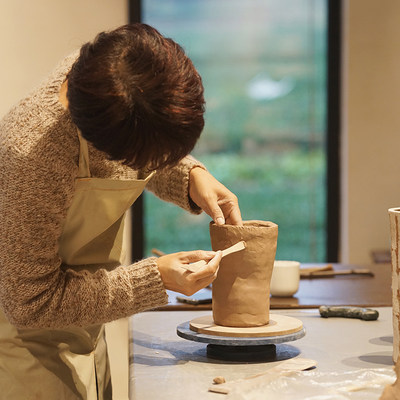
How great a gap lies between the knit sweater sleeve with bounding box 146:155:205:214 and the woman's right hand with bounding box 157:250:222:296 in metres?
0.37

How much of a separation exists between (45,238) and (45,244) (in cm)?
1

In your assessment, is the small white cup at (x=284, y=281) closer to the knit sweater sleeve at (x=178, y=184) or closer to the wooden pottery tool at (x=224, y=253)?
the knit sweater sleeve at (x=178, y=184)

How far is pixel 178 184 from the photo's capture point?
Result: 65.5 inches

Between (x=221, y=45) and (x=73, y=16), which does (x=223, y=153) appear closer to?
(x=221, y=45)

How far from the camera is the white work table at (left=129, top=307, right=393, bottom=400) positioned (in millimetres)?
1152

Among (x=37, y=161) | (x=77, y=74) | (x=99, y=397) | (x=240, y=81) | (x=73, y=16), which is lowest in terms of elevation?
(x=99, y=397)

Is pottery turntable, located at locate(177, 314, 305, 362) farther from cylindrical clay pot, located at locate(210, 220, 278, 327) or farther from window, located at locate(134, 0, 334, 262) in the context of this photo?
window, located at locate(134, 0, 334, 262)

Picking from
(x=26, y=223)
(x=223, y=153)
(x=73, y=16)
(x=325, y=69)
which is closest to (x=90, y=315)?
(x=26, y=223)

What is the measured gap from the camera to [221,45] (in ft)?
13.4

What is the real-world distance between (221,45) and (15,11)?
4.44 ft

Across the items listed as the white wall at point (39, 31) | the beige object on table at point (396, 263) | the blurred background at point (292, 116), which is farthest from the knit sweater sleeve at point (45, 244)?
the blurred background at point (292, 116)

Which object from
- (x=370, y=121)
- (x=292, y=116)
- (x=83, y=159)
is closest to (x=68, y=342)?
(x=83, y=159)

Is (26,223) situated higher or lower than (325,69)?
lower

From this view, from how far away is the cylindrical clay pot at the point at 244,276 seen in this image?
4.53 ft
